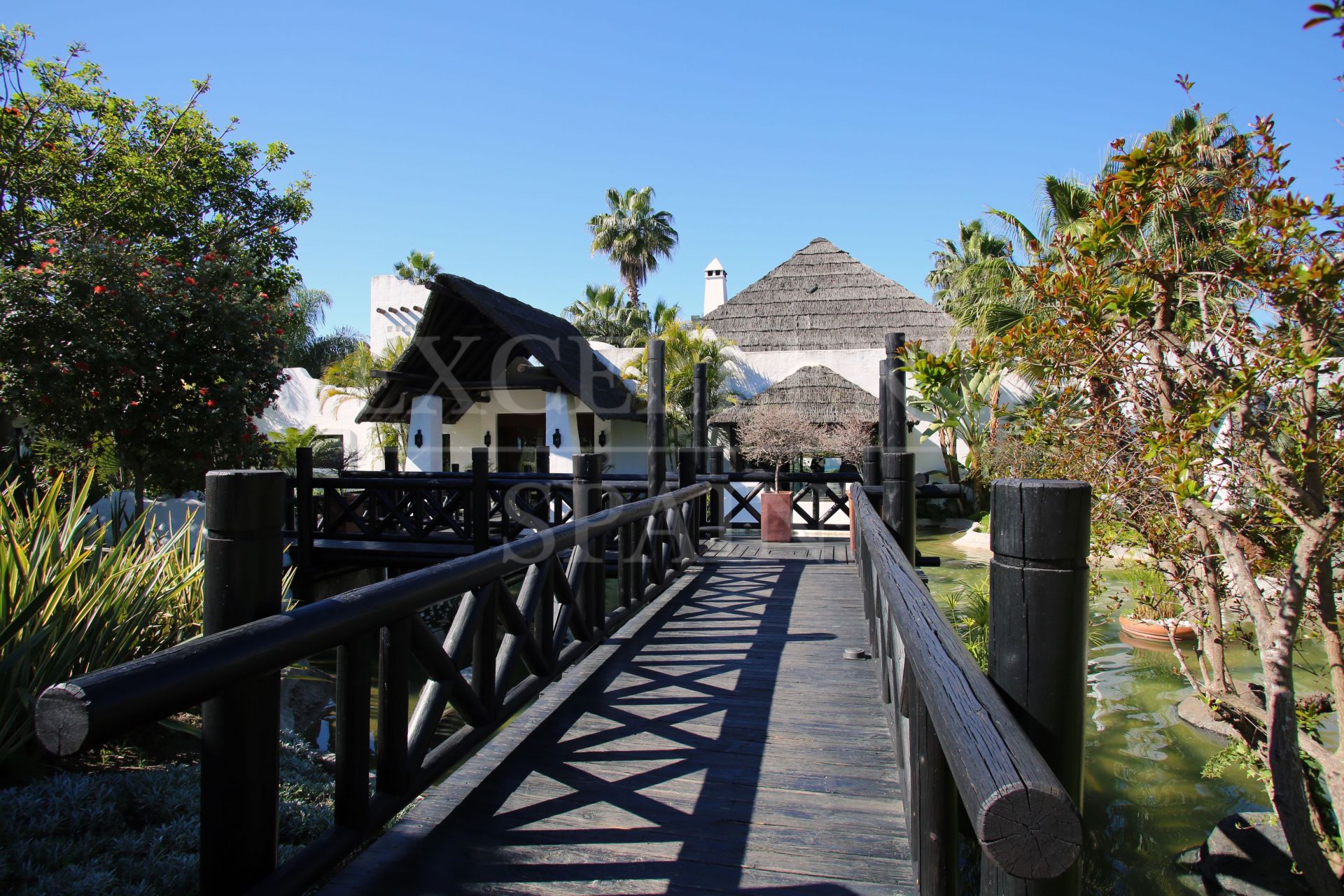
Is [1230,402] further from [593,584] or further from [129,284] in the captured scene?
[129,284]

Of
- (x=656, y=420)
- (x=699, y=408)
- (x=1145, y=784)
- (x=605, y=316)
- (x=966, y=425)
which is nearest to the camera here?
(x=1145, y=784)

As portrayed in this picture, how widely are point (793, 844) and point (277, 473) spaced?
1869mm

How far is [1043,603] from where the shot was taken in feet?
4.32

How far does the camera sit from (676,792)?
9.63 feet

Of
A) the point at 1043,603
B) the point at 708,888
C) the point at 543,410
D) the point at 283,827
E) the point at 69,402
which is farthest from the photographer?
the point at 543,410

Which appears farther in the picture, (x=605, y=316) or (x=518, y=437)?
(x=605, y=316)

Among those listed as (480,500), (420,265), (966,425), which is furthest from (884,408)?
(420,265)

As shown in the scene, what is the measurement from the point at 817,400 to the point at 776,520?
1077 centimetres

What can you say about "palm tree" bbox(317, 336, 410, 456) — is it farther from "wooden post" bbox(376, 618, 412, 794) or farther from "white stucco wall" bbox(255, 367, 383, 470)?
"wooden post" bbox(376, 618, 412, 794)

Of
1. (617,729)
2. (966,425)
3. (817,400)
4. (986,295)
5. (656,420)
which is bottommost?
(617,729)

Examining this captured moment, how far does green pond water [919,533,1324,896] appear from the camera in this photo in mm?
5250

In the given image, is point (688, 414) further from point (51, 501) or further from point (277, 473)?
point (277, 473)

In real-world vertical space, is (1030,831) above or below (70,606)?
above

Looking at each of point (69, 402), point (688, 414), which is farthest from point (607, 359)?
point (69, 402)
